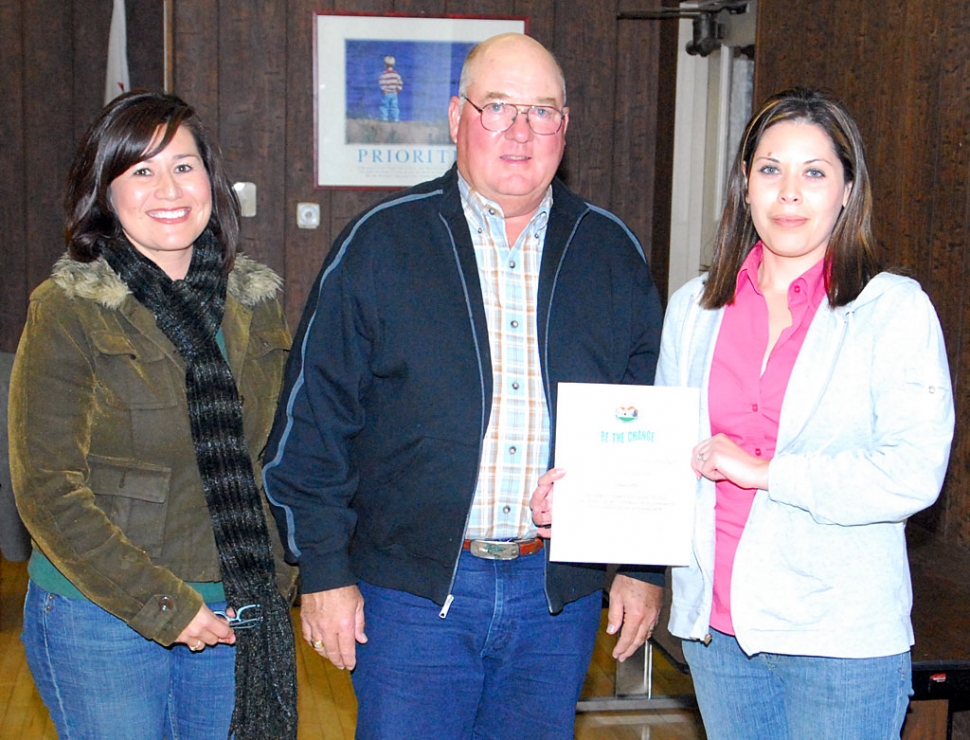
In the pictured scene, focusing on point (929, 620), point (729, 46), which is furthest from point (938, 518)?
point (729, 46)

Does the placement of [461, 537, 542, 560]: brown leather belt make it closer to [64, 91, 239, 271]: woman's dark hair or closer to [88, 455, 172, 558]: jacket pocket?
[88, 455, 172, 558]: jacket pocket

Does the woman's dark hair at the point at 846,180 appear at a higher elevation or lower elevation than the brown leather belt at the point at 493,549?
higher

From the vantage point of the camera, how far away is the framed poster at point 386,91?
4.97 meters

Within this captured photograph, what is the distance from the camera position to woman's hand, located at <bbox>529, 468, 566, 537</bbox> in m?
1.94

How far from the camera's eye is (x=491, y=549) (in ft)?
6.64

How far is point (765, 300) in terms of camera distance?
1.92 metres

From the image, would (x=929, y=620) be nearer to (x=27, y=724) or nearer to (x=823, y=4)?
(x=823, y=4)

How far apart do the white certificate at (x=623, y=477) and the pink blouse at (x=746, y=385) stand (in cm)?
6

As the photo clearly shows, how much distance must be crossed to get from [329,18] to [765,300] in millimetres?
3533

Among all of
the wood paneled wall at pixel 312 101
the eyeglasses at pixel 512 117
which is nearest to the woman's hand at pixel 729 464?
the eyeglasses at pixel 512 117

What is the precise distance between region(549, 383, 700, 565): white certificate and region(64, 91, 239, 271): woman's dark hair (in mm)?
868

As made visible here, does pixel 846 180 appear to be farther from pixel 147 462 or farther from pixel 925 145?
pixel 925 145

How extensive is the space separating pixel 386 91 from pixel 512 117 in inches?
122

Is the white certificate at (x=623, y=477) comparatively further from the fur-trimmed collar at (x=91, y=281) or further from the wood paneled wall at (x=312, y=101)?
the wood paneled wall at (x=312, y=101)
